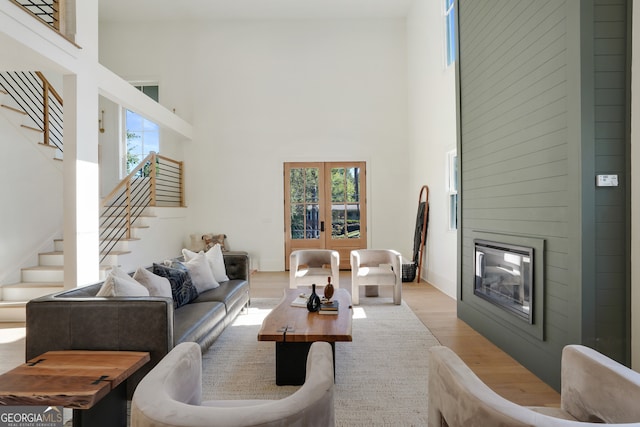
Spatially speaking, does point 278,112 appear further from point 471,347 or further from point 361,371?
point 361,371

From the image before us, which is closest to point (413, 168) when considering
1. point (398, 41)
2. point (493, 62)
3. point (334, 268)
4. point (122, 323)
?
point (398, 41)

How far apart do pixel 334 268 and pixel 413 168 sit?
3.50 meters

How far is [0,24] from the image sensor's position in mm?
3174

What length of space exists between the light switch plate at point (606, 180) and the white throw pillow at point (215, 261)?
3638 millimetres

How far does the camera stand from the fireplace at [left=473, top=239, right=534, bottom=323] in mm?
2930

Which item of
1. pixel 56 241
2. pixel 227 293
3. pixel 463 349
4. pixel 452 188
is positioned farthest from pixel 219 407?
pixel 56 241

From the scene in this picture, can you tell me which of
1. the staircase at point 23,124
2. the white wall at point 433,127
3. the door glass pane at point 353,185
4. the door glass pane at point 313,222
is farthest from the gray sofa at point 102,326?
the door glass pane at point 353,185

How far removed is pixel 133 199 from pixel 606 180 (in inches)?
289

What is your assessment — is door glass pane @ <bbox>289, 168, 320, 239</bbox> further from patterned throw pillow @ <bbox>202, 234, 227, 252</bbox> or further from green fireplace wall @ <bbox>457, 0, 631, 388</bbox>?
green fireplace wall @ <bbox>457, 0, 631, 388</bbox>

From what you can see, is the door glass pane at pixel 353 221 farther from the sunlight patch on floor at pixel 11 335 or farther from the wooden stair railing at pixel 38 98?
the sunlight patch on floor at pixel 11 335

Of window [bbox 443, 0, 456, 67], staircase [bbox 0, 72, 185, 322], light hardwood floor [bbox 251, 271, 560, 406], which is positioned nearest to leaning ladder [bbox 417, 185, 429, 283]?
light hardwood floor [bbox 251, 271, 560, 406]

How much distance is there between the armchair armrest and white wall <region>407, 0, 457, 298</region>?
3.89 meters

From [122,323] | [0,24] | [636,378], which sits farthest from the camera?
[0,24]

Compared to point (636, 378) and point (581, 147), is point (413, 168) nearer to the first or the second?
point (581, 147)
